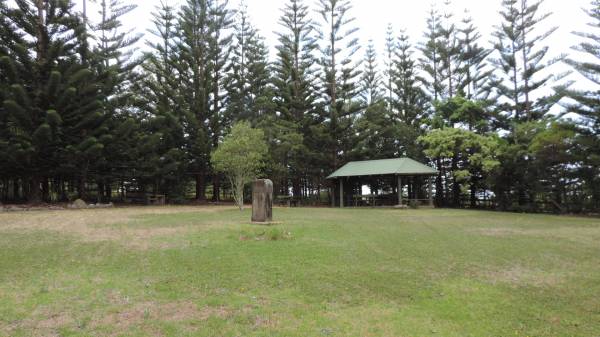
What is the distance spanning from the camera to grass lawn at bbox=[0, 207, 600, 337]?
349 cm

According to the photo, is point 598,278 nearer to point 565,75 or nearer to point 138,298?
point 138,298

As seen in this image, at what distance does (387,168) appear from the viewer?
20.8 metres

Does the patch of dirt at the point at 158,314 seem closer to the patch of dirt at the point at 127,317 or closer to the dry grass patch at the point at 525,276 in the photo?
the patch of dirt at the point at 127,317

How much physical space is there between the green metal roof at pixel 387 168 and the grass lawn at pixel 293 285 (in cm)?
1186

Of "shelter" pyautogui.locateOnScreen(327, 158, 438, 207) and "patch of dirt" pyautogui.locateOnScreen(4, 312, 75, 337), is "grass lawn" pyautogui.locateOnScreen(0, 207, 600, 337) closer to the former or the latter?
"patch of dirt" pyautogui.locateOnScreen(4, 312, 75, 337)

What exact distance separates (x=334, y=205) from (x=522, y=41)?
1468 cm

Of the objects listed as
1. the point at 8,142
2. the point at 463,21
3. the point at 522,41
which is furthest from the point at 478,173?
the point at 8,142

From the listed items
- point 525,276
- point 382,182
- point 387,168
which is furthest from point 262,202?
point 382,182

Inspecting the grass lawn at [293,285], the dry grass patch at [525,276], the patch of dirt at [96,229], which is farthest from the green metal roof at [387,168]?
the dry grass patch at [525,276]

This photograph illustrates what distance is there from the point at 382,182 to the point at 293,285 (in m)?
23.8

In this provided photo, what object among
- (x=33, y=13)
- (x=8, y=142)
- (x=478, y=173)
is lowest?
(x=478, y=173)

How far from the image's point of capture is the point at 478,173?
22.1 metres

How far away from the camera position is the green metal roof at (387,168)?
1990 centimetres

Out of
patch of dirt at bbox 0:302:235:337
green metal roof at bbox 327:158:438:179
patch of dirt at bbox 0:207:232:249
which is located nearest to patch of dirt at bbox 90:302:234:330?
patch of dirt at bbox 0:302:235:337
